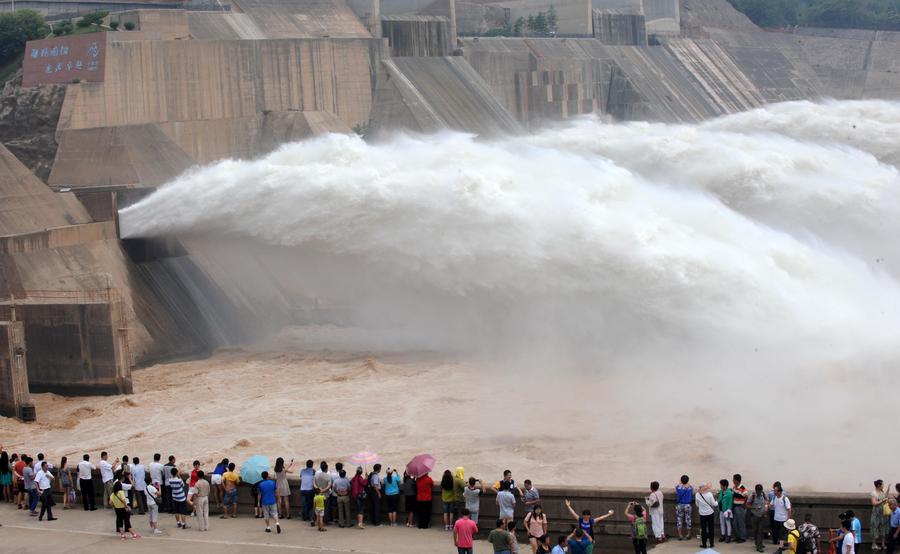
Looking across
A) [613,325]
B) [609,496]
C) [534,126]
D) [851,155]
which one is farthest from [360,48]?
[609,496]

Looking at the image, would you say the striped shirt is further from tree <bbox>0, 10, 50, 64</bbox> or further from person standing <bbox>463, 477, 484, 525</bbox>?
tree <bbox>0, 10, 50, 64</bbox>

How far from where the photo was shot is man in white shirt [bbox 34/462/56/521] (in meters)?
19.0

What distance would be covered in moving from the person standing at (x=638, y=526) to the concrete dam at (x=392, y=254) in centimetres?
458

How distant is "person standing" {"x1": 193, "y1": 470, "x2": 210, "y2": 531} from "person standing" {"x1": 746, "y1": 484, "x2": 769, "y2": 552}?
683cm

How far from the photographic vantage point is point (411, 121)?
198ft

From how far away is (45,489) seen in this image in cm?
1902

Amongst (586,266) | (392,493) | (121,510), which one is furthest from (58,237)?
(392,493)

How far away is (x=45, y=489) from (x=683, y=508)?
28.2ft

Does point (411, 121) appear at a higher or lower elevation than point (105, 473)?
higher

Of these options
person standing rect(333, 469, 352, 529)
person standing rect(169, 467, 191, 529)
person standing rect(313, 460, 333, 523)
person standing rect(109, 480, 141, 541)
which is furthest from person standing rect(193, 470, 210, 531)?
person standing rect(333, 469, 352, 529)

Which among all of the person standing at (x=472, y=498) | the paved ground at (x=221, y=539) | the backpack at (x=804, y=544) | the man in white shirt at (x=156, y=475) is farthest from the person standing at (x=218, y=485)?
the backpack at (x=804, y=544)

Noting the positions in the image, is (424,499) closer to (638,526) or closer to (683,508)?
(638,526)

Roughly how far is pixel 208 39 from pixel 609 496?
42.5 meters

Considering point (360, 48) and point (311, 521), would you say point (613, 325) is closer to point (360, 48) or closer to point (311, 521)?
point (311, 521)
